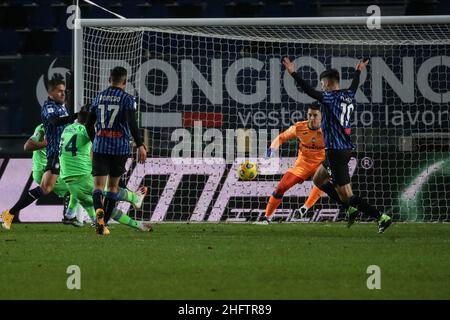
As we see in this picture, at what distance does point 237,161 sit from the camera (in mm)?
14258

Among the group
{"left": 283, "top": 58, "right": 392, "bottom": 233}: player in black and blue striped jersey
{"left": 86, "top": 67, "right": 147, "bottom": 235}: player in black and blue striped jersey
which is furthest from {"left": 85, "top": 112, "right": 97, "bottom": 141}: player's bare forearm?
{"left": 283, "top": 58, "right": 392, "bottom": 233}: player in black and blue striped jersey

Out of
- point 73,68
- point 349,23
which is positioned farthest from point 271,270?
point 73,68

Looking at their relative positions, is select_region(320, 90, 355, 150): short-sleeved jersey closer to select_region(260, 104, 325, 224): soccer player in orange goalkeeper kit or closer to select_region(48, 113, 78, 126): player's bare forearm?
select_region(260, 104, 325, 224): soccer player in orange goalkeeper kit

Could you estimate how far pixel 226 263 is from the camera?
25.6ft

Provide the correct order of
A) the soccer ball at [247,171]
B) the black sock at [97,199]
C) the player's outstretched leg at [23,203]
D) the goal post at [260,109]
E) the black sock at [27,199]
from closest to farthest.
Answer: the black sock at [97,199] < the player's outstretched leg at [23,203] < the black sock at [27,199] < the soccer ball at [247,171] < the goal post at [260,109]

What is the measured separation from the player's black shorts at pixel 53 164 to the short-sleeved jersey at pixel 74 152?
14 centimetres

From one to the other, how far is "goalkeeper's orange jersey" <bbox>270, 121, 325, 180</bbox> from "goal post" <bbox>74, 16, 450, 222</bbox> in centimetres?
102

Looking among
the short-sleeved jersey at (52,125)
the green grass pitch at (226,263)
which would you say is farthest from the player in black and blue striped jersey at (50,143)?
the green grass pitch at (226,263)

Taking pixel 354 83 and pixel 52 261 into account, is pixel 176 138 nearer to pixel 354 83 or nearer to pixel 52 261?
pixel 354 83

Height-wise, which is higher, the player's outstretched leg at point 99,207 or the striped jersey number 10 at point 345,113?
the striped jersey number 10 at point 345,113

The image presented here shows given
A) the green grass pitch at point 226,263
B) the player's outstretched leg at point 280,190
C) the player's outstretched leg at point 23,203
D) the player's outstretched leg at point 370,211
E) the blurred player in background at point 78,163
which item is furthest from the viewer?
the player's outstretched leg at point 280,190

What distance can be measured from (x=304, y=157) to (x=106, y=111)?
3.50m

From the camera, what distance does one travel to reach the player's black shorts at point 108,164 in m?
10.7

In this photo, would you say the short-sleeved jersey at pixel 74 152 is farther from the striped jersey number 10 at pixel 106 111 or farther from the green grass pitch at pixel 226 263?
the striped jersey number 10 at pixel 106 111
